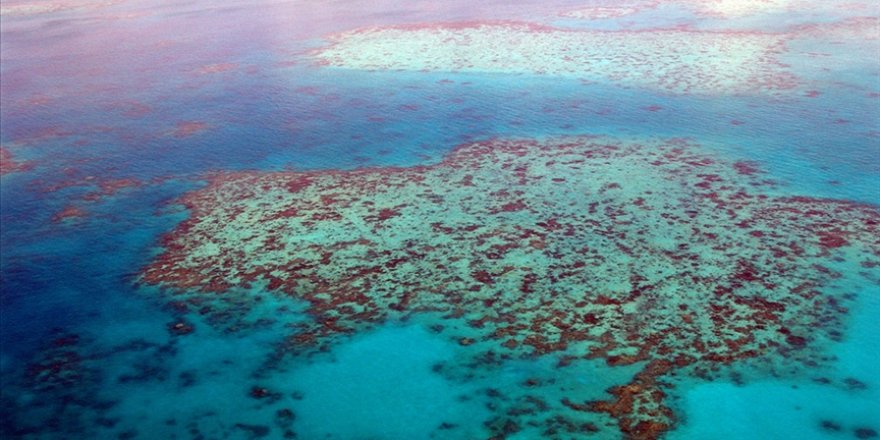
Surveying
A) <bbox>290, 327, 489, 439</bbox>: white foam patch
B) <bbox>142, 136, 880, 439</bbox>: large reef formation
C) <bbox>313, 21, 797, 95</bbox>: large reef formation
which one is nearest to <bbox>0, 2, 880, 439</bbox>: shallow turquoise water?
<bbox>290, 327, 489, 439</bbox>: white foam patch

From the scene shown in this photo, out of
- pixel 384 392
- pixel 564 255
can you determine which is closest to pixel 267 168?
pixel 564 255

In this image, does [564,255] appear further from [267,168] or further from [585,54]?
[585,54]

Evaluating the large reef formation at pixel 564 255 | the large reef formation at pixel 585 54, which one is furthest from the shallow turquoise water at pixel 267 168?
the large reef formation at pixel 585 54

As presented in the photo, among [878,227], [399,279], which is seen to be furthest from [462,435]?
[878,227]

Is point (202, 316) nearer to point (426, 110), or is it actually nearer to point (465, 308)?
point (465, 308)

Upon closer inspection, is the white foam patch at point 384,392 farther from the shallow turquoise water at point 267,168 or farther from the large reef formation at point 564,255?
the large reef formation at point 564,255

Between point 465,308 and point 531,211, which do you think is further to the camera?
point 531,211

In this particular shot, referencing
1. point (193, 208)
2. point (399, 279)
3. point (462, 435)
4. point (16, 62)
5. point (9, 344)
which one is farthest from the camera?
point (16, 62)

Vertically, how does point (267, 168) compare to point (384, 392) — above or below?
above
